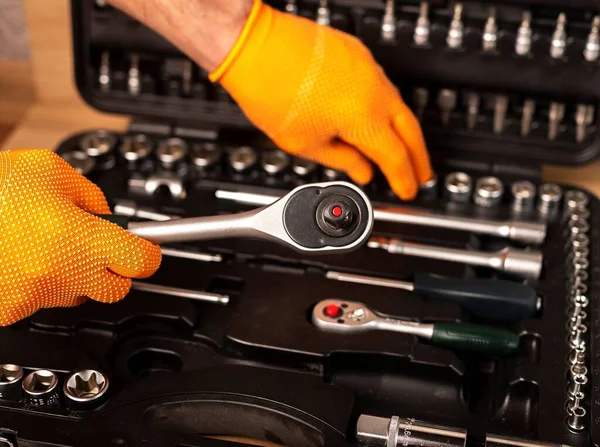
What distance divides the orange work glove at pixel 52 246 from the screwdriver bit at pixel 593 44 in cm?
58

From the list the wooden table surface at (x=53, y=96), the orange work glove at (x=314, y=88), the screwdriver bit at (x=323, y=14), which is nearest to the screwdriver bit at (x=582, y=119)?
the wooden table surface at (x=53, y=96)

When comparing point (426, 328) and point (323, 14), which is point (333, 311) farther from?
point (323, 14)

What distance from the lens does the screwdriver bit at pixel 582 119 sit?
123cm

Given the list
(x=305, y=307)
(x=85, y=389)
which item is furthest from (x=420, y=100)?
(x=85, y=389)

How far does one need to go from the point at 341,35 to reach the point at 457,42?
17 cm

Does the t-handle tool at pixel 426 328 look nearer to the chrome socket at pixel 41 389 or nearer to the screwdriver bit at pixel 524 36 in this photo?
the chrome socket at pixel 41 389

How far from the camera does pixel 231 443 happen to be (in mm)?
893

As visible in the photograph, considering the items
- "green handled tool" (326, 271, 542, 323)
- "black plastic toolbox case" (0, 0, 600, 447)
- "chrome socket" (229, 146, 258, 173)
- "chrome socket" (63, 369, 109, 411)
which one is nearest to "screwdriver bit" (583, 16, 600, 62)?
"black plastic toolbox case" (0, 0, 600, 447)

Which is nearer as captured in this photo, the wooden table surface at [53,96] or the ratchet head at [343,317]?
the ratchet head at [343,317]

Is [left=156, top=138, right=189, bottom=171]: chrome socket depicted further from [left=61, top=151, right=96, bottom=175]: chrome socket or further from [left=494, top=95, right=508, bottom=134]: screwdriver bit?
[left=494, top=95, right=508, bottom=134]: screwdriver bit

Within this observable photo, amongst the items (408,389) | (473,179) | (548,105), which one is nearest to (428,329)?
(408,389)

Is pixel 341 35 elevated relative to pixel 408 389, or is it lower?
elevated

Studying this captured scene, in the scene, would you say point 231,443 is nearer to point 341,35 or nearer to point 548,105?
point 341,35

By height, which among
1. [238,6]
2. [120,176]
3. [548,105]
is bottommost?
[120,176]
